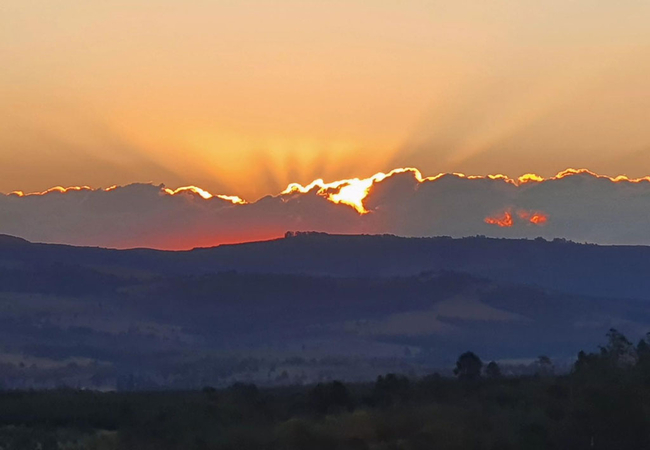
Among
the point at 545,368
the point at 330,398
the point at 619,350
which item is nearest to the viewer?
the point at 330,398

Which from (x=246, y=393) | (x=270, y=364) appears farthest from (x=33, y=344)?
(x=246, y=393)

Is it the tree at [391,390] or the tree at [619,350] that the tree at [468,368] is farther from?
the tree at [391,390]

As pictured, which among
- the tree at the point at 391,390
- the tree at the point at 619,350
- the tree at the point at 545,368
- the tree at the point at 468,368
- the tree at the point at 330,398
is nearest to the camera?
the tree at the point at 330,398

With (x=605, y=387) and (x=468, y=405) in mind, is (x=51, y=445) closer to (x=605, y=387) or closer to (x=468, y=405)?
(x=468, y=405)

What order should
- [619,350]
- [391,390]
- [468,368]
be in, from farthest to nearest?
[468,368] → [619,350] → [391,390]

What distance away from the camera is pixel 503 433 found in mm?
40844

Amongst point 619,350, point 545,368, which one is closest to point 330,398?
point 619,350

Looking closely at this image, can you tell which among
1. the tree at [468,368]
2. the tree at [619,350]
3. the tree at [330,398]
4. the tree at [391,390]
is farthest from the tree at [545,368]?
the tree at [330,398]

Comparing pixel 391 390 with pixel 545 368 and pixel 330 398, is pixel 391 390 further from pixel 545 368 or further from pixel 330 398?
pixel 545 368

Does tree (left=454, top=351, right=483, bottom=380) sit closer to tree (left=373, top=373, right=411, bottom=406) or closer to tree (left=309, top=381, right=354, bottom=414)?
tree (left=373, top=373, right=411, bottom=406)

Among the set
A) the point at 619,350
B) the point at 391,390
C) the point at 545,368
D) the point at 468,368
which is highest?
the point at 545,368

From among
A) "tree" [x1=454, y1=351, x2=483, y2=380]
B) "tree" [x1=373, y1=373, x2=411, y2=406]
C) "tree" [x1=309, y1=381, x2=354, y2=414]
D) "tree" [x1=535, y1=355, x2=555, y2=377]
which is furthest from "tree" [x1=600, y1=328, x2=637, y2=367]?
"tree" [x1=309, y1=381, x2=354, y2=414]

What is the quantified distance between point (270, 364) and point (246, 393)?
113 metres

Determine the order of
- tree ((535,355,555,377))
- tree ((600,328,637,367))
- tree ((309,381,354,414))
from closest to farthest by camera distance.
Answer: tree ((309,381,354,414)) < tree ((600,328,637,367)) < tree ((535,355,555,377))
